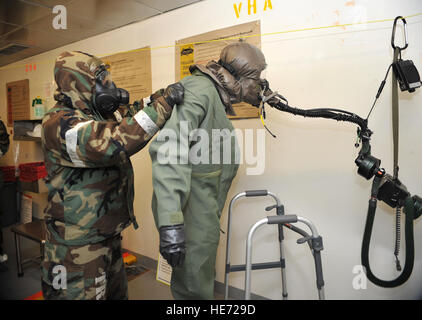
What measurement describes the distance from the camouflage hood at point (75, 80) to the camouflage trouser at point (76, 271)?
2.18 ft

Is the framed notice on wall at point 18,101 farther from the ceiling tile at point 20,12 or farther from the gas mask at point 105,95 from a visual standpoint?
the gas mask at point 105,95

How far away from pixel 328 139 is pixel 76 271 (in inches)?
59.3

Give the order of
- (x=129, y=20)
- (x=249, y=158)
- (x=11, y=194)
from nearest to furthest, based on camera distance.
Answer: (x=249, y=158)
(x=129, y=20)
(x=11, y=194)

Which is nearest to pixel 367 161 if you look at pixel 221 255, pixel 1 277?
pixel 221 255

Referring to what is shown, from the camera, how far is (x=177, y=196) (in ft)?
2.95

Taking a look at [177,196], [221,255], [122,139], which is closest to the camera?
[177,196]

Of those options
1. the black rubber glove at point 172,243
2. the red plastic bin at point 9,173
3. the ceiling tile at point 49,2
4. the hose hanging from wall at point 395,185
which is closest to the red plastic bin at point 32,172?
the red plastic bin at point 9,173

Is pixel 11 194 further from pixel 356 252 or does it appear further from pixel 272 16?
pixel 356 252

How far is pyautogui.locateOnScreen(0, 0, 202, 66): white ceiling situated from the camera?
74.1 inches

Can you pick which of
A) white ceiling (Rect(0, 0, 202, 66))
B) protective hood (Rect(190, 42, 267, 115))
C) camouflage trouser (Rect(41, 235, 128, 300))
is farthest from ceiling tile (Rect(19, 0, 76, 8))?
camouflage trouser (Rect(41, 235, 128, 300))

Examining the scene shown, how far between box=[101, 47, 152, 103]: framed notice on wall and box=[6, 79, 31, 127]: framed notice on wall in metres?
1.62

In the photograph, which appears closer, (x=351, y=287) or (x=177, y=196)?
(x=177, y=196)

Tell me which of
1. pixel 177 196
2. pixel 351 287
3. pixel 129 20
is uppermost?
pixel 129 20

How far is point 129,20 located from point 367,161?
7.25 feet
